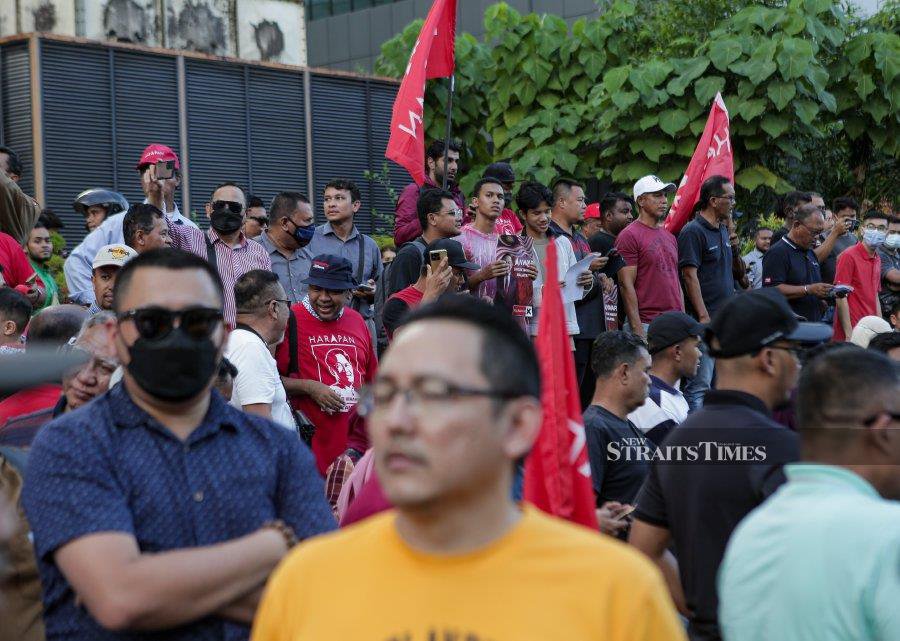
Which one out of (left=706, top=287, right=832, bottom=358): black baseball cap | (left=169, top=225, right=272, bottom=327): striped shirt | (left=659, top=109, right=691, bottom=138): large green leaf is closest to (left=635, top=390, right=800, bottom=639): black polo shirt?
(left=706, top=287, right=832, bottom=358): black baseball cap

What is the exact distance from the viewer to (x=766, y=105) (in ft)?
49.2

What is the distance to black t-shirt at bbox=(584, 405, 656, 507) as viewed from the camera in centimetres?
635

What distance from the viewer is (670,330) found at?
7.87m

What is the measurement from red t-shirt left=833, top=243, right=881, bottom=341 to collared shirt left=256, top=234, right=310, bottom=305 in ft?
16.4

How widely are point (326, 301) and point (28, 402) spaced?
288cm

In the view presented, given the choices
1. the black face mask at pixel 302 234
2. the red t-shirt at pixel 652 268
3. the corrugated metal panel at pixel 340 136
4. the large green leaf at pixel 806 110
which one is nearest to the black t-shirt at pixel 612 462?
the black face mask at pixel 302 234

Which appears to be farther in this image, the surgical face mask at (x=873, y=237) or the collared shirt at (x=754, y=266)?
the collared shirt at (x=754, y=266)

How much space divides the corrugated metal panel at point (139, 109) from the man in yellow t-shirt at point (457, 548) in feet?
50.3

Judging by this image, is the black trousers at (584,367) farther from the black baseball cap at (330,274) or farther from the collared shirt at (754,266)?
the collared shirt at (754,266)

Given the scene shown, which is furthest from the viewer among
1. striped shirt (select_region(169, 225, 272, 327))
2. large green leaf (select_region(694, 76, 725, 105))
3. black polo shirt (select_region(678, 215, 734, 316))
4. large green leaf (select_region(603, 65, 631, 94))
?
large green leaf (select_region(603, 65, 631, 94))

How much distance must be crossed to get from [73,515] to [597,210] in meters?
10.7

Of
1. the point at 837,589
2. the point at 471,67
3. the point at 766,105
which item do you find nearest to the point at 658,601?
the point at 837,589

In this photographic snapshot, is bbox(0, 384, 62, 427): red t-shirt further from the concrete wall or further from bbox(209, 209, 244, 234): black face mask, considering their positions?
the concrete wall

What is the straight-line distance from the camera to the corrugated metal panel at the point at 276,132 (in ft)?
63.6
